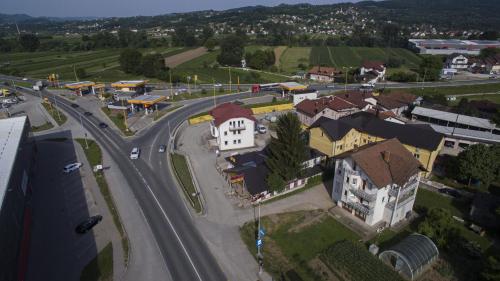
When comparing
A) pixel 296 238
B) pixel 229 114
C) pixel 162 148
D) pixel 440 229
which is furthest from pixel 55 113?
pixel 440 229

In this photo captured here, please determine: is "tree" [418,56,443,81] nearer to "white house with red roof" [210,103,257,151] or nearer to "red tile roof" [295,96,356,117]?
"red tile roof" [295,96,356,117]

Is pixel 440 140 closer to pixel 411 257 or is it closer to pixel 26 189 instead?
pixel 411 257

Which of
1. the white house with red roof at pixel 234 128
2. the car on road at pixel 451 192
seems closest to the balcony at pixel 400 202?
the car on road at pixel 451 192

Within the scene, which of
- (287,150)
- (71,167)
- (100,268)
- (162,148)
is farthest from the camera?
(162,148)

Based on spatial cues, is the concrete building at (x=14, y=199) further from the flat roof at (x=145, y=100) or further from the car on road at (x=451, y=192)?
the car on road at (x=451, y=192)

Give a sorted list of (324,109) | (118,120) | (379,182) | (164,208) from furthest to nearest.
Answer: (118,120) → (324,109) → (164,208) → (379,182)

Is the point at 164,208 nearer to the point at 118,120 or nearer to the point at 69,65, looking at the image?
the point at 118,120
